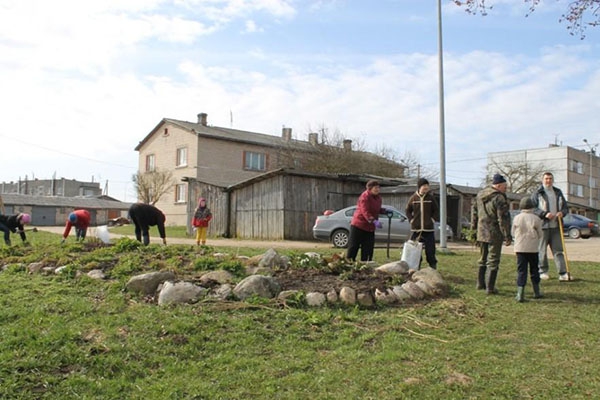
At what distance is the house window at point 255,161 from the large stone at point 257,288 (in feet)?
112

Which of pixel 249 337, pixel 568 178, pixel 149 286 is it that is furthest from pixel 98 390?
pixel 568 178

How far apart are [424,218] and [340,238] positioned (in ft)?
29.6

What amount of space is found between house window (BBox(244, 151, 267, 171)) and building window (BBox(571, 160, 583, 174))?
5178cm

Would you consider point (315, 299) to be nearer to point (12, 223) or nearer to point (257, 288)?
point (257, 288)

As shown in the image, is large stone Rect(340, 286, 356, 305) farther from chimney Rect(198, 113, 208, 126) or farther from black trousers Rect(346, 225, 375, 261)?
chimney Rect(198, 113, 208, 126)

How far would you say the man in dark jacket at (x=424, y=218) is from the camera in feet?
29.0

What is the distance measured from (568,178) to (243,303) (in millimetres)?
76218

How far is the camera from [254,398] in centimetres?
382

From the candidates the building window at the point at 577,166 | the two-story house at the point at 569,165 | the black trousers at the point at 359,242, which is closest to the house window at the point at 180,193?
the black trousers at the point at 359,242

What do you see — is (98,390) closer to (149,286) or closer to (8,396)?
(8,396)

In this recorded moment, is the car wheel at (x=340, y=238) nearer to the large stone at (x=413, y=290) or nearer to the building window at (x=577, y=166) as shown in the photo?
the large stone at (x=413, y=290)

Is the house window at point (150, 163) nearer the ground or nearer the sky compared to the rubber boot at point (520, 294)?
nearer the sky

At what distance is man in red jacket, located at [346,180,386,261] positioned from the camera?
879 cm

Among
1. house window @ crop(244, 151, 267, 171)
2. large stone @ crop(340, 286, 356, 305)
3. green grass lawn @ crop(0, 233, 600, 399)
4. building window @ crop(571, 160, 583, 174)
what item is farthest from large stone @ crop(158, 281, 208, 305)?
building window @ crop(571, 160, 583, 174)
